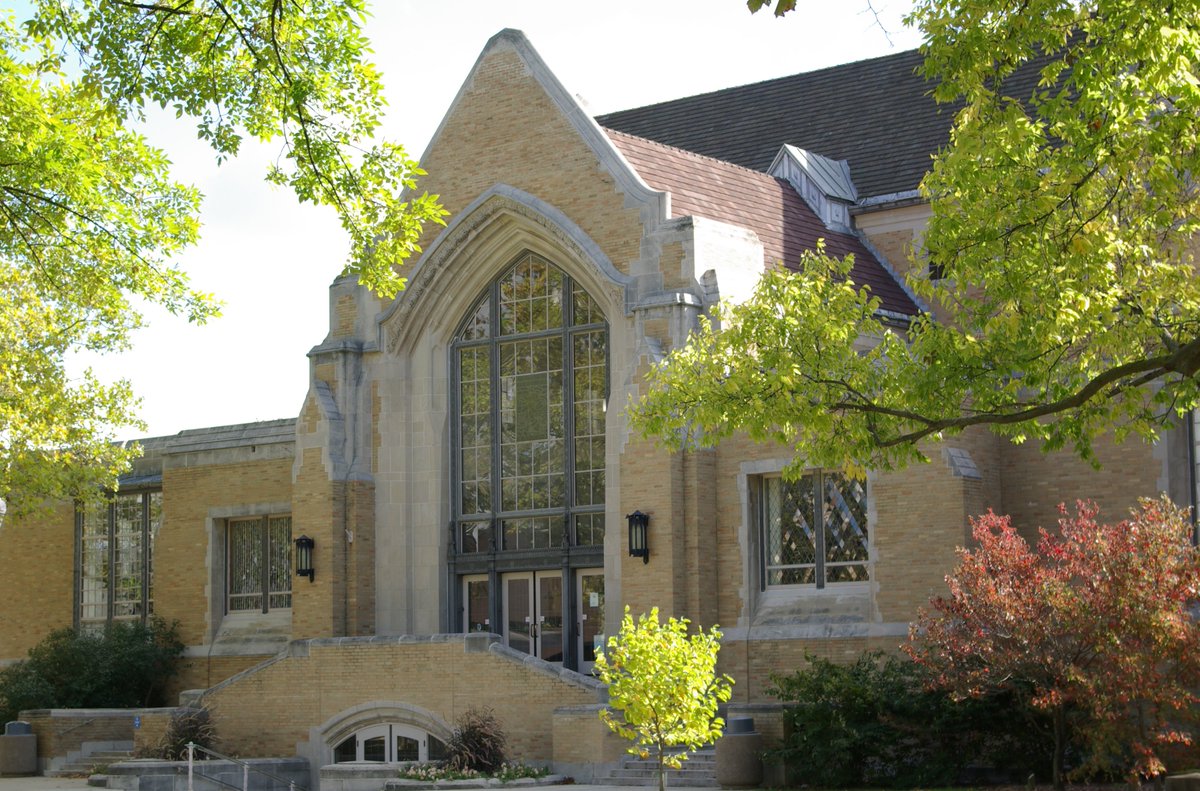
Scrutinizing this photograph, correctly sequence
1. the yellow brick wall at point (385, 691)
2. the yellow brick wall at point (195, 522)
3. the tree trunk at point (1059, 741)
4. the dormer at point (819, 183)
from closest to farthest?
the tree trunk at point (1059, 741) → the yellow brick wall at point (385, 691) → the dormer at point (819, 183) → the yellow brick wall at point (195, 522)

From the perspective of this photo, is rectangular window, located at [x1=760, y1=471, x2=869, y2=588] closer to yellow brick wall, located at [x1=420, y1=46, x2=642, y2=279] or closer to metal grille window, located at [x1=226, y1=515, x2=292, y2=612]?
yellow brick wall, located at [x1=420, y1=46, x2=642, y2=279]

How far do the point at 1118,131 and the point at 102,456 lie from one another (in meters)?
21.3

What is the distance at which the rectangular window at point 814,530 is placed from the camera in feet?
80.1

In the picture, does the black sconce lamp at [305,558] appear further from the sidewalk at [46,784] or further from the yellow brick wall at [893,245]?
the yellow brick wall at [893,245]

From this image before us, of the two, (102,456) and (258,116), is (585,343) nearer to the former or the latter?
(102,456)

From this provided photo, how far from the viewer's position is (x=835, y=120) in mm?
34094

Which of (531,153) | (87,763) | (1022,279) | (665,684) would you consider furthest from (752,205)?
(1022,279)

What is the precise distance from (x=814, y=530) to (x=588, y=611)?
4.68 metres

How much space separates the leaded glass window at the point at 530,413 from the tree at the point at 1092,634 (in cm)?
991

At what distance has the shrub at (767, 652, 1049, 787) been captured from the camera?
20.0 m

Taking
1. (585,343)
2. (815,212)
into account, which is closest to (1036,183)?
(585,343)

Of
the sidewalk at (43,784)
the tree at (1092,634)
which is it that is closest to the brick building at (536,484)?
the sidewalk at (43,784)

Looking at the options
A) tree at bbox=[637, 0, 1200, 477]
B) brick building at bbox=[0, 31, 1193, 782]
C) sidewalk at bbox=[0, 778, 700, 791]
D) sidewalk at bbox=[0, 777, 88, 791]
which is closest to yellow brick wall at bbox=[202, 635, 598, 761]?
brick building at bbox=[0, 31, 1193, 782]

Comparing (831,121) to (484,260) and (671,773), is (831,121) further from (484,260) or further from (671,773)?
(671,773)
